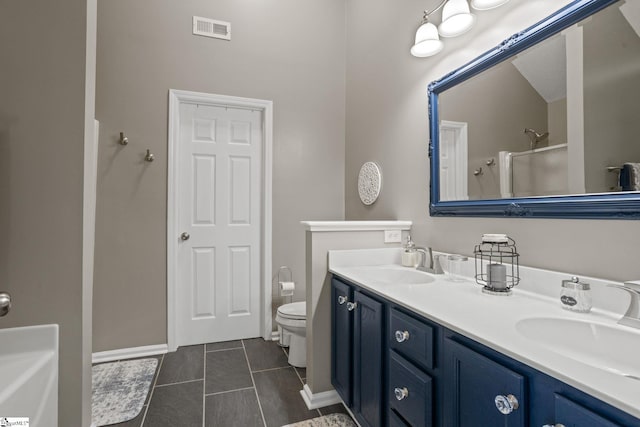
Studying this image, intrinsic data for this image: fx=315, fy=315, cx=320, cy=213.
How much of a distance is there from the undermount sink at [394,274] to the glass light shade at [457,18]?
1.30 metres

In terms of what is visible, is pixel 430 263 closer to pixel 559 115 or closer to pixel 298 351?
pixel 559 115

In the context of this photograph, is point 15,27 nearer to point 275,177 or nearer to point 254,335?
point 275,177

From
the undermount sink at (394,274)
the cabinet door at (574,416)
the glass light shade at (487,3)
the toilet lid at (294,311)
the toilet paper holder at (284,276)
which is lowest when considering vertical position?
the toilet lid at (294,311)

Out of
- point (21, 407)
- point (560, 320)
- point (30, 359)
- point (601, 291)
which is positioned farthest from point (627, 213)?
point (30, 359)

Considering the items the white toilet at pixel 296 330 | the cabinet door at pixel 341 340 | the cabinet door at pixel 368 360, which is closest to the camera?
the cabinet door at pixel 368 360

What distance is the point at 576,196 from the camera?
1161 mm

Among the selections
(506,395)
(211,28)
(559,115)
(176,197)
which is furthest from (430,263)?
(211,28)

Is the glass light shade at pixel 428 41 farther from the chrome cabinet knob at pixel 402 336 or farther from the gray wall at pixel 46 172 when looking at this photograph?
the gray wall at pixel 46 172

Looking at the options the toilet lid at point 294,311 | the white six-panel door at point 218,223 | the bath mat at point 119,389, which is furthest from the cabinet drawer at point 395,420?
the white six-panel door at point 218,223

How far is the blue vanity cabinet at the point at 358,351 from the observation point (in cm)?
141

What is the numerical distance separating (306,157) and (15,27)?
2.18m

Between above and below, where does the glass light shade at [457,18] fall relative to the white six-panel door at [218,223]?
above

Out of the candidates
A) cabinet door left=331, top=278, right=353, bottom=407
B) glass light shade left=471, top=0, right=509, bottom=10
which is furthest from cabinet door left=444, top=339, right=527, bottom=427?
glass light shade left=471, top=0, right=509, bottom=10

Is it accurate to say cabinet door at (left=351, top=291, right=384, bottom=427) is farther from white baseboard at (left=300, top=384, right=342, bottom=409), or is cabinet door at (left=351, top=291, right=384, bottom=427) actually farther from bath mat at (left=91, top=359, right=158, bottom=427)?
bath mat at (left=91, top=359, right=158, bottom=427)
